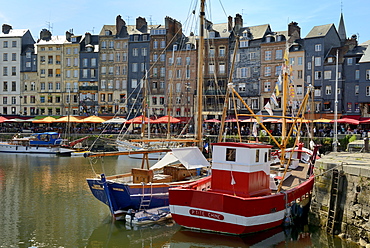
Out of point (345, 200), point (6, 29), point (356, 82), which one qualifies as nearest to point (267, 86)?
point (356, 82)

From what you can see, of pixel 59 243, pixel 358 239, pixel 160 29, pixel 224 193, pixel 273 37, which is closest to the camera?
pixel 358 239

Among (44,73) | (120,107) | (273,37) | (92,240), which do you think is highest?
(273,37)

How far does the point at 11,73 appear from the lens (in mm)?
73250

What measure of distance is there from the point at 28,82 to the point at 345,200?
6714 cm

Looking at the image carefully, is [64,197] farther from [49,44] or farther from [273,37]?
[49,44]

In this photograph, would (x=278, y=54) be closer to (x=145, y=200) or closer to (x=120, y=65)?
(x=120, y=65)

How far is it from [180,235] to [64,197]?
10131 millimetres

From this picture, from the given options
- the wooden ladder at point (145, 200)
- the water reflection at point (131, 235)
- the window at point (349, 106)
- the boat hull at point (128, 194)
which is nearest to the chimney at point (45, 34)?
the window at point (349, 106)

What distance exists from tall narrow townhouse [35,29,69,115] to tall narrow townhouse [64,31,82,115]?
741 mm

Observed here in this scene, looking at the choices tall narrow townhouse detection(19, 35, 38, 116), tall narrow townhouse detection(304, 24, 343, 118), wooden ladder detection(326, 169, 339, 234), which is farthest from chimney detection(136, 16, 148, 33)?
wooden ladder detection(326, 169, 339, 234)

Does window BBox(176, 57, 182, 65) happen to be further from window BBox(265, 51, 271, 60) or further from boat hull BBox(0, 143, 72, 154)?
boat hull BBox(0, 143, 72, 154)

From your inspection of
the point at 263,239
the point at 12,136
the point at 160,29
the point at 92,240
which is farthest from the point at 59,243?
the point at 160,29

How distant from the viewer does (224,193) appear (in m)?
17.4

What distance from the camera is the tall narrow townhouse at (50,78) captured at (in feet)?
233
